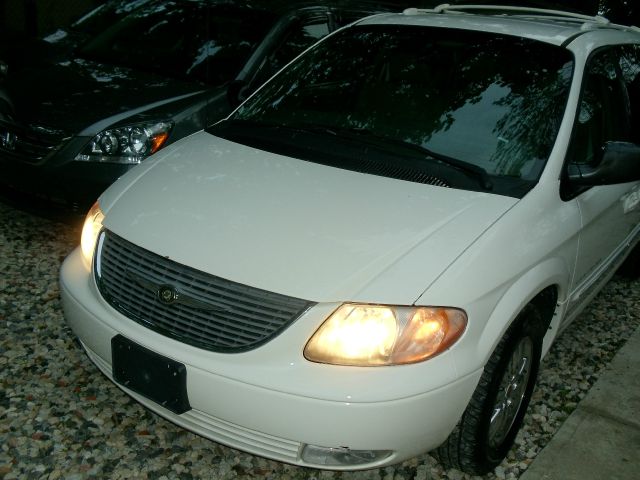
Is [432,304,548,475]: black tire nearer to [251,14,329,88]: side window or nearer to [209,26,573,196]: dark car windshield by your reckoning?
[209,26,573,196]: dark car windshield

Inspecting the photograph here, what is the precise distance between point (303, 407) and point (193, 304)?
51 centimetres

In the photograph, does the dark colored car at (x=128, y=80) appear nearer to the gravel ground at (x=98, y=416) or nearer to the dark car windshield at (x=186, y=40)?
the dark car windshield at (x=186, y=40)

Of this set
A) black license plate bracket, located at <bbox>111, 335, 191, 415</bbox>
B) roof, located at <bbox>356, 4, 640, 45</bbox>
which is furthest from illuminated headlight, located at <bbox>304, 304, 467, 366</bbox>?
roof, located at <bbox>356, 4, 640, 45</bbox>

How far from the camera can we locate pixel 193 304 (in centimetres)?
240

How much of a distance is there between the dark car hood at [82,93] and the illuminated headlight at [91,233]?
52.8 inches

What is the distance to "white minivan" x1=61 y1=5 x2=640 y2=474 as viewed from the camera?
2275 mm

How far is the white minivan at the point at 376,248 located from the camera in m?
2.28

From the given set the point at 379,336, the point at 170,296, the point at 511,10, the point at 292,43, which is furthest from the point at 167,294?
the point at 511,10

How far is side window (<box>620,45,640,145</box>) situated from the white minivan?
0.14 meters

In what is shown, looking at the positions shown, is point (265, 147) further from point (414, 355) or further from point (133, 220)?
point (414, 355)

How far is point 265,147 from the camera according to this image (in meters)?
3.16

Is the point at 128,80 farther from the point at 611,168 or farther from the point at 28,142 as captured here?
the point at 611,168

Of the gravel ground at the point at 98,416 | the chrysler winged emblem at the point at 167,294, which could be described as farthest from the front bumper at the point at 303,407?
the gravel ground at the point at 98,416

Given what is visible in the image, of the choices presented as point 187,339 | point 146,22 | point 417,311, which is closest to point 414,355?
point 417,311
